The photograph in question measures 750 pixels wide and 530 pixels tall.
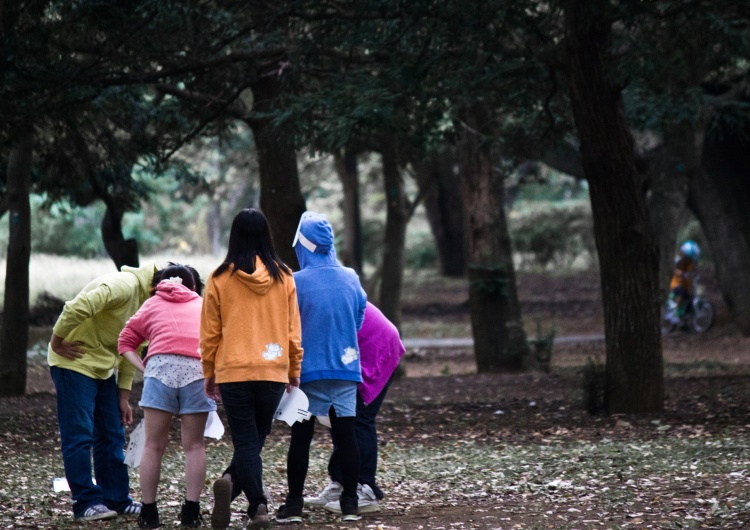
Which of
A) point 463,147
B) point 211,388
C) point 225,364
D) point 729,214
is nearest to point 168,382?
point 211,388

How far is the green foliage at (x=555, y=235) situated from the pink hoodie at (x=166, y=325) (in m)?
30.5

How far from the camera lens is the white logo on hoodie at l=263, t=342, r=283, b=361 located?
6.26m

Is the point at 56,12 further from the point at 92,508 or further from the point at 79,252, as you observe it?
the point at 79,252

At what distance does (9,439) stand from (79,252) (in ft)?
102

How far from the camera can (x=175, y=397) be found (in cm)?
650

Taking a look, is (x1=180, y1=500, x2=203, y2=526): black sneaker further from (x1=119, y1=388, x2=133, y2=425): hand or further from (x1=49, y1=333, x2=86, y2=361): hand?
(x1=49, y1=333, x2=86, y2=361): hand

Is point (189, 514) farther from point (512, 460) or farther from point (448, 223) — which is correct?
point (448, 223)

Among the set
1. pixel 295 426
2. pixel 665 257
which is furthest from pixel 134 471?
pixel 665 257

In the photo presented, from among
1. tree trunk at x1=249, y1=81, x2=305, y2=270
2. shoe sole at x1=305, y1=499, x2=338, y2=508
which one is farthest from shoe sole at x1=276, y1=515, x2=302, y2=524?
tree trunk at x1=249, y1=81, x2=305, y2=270

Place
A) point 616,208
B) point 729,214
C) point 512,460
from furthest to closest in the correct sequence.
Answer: point 729,214 < point 616,208 < point 512,460

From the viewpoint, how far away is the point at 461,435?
37.2ft

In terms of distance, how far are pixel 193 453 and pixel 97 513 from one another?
771 mm

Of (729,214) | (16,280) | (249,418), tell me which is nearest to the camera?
(249,418)

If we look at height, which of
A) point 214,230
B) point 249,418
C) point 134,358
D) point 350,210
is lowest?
point 249,418
